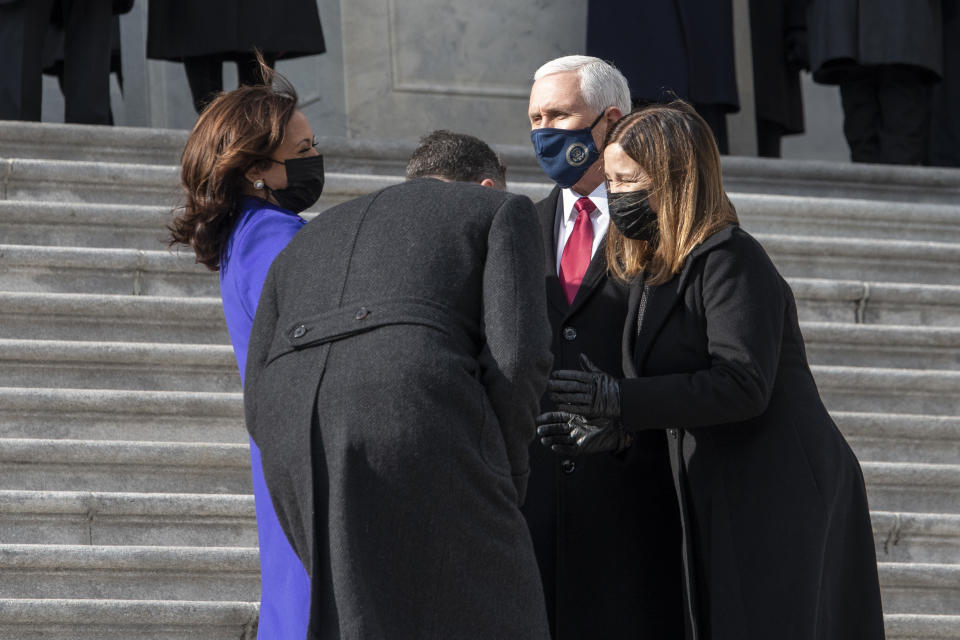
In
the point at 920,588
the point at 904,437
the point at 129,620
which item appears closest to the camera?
the point at 129,620

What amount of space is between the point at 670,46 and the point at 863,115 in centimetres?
92

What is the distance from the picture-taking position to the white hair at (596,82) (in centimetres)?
370

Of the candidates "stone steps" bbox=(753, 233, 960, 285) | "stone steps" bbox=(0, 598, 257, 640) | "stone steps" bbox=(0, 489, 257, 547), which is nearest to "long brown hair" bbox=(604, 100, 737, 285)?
"stone steps" bbox=(0, 598, 257, 640)

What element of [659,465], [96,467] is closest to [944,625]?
[659,465]

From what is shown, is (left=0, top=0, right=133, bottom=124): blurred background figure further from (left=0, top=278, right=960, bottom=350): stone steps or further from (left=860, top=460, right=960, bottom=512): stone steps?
(left=860, top=460, right=960, bottom=512): stone steps

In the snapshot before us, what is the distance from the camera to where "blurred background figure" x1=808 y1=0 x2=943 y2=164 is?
23.9 ft

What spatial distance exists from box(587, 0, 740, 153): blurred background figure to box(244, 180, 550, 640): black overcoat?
4.91 metres

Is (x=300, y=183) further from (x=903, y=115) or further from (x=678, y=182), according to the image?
(x=903, y=115)

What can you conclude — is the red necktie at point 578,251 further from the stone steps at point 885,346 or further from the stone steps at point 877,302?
the stone steps at point 877,302

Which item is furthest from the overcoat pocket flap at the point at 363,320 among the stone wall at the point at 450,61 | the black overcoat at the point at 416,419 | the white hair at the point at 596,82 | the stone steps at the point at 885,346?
the stone wall at the point at 450,61

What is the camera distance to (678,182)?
3166mm

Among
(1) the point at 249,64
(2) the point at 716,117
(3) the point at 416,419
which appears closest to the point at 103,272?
(1) the point at 249,64

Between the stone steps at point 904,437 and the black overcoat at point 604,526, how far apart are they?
2.03m

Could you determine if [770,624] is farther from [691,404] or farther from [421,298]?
[421,298]
